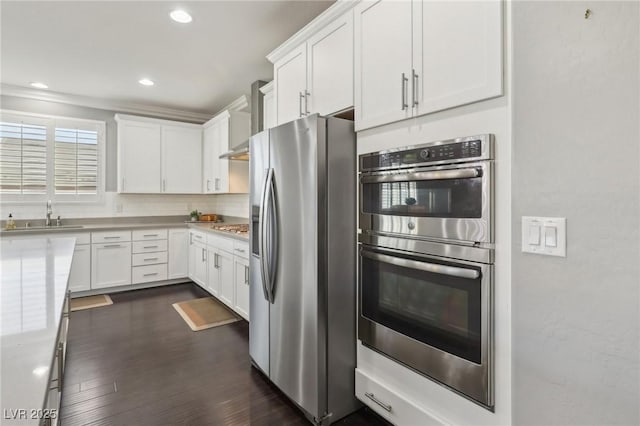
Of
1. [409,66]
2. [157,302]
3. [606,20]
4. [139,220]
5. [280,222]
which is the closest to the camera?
[606,20]

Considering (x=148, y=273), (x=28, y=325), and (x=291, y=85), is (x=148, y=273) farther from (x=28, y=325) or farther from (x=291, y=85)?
Result: (x=28, y=325)

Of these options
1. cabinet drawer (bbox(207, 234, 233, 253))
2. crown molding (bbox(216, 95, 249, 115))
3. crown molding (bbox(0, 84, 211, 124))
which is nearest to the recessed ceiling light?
crown molding (bbox(216, 95, 249, 115))

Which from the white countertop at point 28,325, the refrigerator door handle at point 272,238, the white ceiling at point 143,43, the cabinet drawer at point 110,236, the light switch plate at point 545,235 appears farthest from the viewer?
the cabinet drawer at point 110,236

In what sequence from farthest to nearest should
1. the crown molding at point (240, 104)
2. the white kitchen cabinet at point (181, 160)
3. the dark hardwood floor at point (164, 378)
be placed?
the white kitchen cabinet at point (181, 160) → the crown molding at point (240, 104) → the dark hardwood floor at point (164, 378)

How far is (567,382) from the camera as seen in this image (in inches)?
44.7

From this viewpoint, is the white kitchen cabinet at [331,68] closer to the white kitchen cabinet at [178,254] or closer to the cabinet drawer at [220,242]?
the cabinet drawer at [220,242]

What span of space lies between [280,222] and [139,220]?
4.04m

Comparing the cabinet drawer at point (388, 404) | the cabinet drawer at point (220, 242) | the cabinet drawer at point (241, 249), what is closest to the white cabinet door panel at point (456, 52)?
the cabinet drawer at point (388, 404)

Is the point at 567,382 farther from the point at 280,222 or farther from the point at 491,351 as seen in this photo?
the point at 280,222

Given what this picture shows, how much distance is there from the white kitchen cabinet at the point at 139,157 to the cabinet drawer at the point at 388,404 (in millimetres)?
4399

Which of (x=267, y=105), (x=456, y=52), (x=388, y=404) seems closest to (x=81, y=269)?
(x=267, y=105)

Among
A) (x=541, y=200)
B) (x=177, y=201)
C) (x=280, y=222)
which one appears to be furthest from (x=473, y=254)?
(x=177, y=201)

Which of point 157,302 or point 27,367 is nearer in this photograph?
point 27,367

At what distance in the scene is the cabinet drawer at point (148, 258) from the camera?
4750 millimetres
